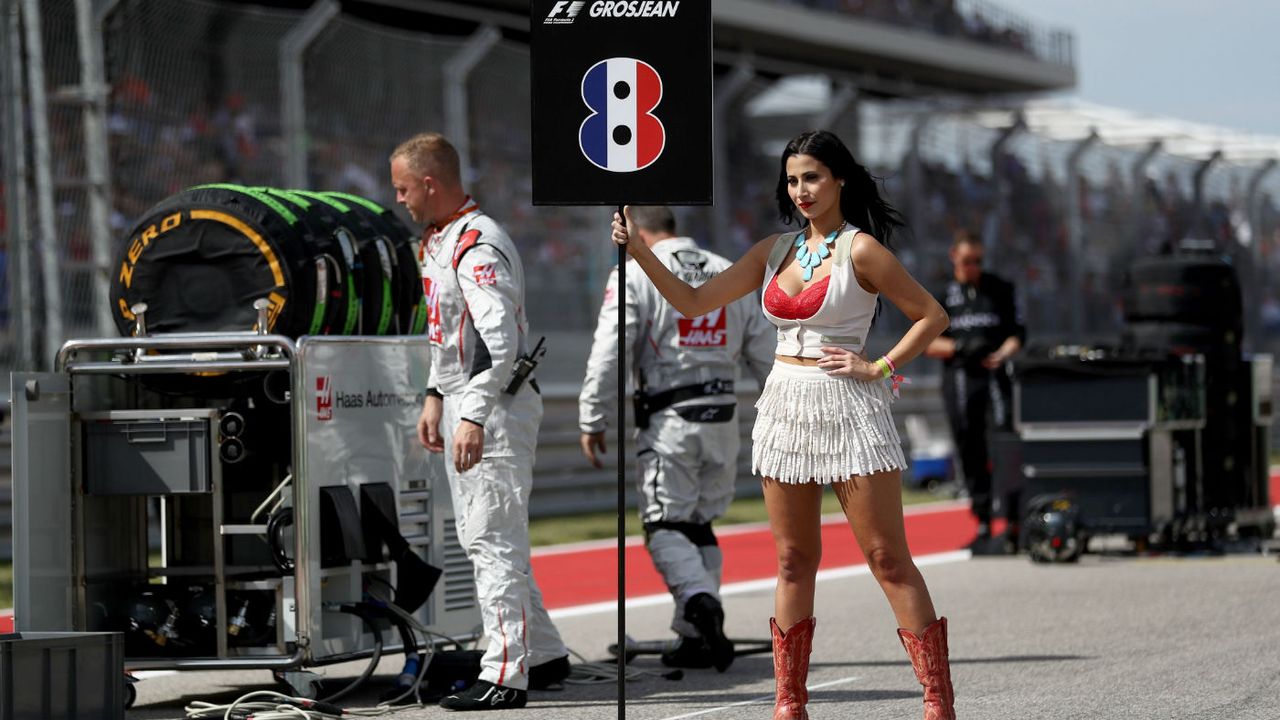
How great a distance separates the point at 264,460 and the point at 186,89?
8054 mm

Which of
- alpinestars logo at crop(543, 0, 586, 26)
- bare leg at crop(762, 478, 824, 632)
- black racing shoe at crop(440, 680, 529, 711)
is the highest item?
alpinestars logo at crop(543, 0, 586, 26)

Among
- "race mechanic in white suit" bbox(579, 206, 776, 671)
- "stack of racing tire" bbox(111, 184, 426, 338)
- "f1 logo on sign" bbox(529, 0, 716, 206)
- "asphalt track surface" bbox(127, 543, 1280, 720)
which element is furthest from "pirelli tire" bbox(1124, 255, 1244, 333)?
"f1 logo on sign" bbox(529, 0, 716, 206)

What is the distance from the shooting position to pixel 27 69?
47.7ft

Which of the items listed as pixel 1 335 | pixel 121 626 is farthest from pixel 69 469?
pixel 1 335

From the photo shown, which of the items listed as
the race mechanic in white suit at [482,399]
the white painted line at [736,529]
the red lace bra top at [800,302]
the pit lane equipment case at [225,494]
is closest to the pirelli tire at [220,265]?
the pit lane equipment case at [225,494]

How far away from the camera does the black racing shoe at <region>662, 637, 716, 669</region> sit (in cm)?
851

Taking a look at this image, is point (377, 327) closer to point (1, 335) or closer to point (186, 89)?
point (1, 335)

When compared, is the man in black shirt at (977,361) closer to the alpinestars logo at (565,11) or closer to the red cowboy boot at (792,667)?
the red cowboy boot at (792,667)

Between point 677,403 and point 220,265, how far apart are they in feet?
6.70

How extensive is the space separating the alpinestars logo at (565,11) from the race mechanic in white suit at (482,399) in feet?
4.53

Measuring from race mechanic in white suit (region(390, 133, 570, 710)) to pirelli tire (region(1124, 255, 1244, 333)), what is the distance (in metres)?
6.61

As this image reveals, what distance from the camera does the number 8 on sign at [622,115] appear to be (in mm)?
6148

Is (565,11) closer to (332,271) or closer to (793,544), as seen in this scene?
(793,544)

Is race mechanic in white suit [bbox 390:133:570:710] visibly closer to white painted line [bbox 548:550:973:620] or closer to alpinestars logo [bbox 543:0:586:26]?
alpinestars logo [bbox 543:0:586:26]
